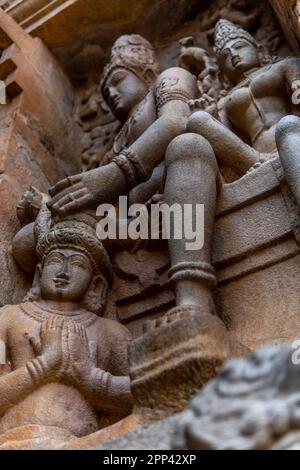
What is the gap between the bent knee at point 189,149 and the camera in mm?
2504

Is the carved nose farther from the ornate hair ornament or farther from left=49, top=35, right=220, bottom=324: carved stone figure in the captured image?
left=49, top=35, right=220, bottom=324: carved stone figure

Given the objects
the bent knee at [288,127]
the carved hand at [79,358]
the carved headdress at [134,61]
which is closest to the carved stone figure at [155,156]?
the carved headdress at [134,61]

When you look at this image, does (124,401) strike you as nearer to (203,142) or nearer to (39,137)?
(203,142)

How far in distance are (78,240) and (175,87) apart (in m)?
1.03

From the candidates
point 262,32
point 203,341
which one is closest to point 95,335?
point 203,341

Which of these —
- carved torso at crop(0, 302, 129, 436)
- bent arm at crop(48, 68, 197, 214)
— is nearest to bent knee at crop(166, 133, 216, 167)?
bent arm at crop(48, 68, 197, 214)

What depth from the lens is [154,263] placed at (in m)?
2.78

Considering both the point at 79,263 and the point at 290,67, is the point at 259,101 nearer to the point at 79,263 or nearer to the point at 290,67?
the point at 290,67

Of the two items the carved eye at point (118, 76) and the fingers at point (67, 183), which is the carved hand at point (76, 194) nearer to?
→ the fingers at point (67, 183)

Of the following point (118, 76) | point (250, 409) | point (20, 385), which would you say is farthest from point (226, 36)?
point (250, 409)

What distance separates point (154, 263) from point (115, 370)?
0.51 meters

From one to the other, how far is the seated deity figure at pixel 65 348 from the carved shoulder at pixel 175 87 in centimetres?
76

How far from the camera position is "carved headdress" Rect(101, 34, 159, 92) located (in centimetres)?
373

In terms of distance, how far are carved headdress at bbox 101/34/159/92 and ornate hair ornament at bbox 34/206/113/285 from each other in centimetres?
123
